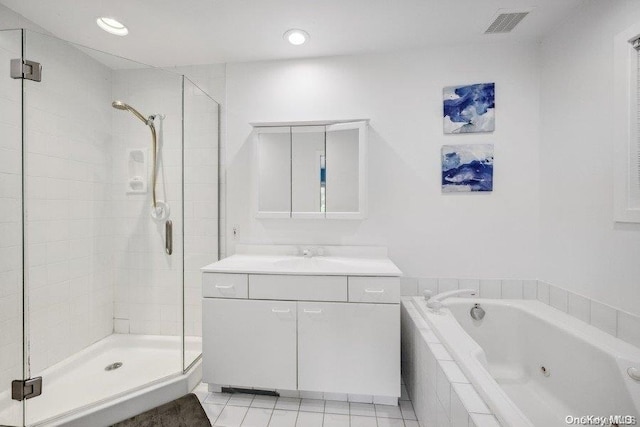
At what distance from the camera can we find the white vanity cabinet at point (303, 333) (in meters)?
1.51

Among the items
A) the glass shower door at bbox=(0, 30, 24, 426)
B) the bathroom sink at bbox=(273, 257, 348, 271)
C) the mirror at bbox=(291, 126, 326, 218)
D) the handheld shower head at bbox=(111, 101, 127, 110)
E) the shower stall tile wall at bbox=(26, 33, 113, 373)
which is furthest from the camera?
the mirror at bbox=(291, 126, 326, 218)

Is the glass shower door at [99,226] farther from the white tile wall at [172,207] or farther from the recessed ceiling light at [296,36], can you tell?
the recessed ceiling light at [296,36]

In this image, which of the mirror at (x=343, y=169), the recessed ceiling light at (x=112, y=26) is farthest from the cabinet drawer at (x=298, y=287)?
the recessed ceiling light at (x=112, y=26)

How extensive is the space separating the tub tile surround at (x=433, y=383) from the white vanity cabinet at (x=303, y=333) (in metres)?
0.13

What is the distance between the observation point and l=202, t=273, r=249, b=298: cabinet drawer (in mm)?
1592

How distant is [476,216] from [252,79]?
1971 mm

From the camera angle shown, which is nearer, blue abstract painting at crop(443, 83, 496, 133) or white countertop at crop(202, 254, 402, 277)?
white countertop at crop(202, 254, 402, 277)

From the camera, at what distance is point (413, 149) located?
192 cm

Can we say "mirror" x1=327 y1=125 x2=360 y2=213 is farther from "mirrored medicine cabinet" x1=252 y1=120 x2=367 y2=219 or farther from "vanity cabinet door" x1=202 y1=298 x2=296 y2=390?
"vanity cabinet door" x1=202 y1=298 x2=296 y2=390

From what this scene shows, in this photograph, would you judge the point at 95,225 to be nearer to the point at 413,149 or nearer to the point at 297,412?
the point at 297,412

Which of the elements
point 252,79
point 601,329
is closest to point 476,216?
point 601,329

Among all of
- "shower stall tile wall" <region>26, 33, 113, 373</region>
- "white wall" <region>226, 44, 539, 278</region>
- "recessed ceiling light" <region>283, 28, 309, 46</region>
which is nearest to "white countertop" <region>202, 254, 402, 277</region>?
"white wall" <region>226, 44, 539, 278</region>

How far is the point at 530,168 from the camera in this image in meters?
1.83

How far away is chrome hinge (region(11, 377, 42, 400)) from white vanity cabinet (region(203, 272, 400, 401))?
2.68 ft
